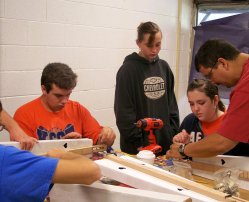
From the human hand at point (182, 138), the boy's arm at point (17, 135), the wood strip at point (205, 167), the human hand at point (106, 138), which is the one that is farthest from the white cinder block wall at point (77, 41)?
the wood strip at point (205, 167)

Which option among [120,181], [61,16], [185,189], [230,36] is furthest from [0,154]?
[230,36]

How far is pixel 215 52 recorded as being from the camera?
198 centimetres

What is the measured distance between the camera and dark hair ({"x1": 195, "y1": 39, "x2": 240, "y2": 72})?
1967 millimetres

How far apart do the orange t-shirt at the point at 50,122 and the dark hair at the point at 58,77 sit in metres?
0.14

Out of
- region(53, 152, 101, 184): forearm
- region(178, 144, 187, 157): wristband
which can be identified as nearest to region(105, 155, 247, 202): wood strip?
region(53, 152, 101, 184): forearm

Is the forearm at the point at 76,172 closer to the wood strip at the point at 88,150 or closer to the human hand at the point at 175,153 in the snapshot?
the wood strip at the point at 88,150

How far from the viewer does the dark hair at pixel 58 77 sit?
88.0 inches

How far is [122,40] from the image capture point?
3623 mm

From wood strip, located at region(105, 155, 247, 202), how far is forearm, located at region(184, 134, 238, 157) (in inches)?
19.1

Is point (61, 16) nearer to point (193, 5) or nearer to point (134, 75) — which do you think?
point (134, 75)

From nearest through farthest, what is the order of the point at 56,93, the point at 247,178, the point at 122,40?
the point at 247,178
the point at 56,93
the point at 122,40

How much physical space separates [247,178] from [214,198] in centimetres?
57

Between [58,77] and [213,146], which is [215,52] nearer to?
[213,146]

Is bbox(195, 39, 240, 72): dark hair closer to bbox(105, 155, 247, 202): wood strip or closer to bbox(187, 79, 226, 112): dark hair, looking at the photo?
bbox(187, 79, 226, 112): dark hair
